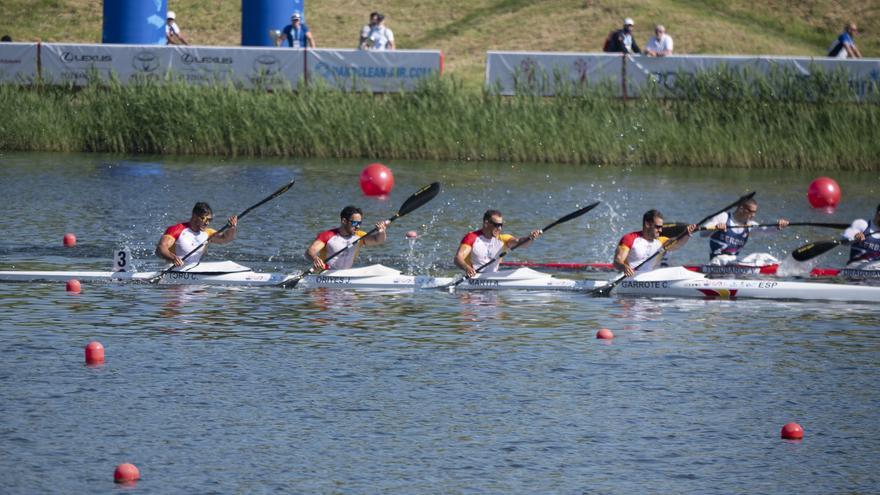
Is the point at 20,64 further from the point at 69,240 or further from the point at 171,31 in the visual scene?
the point at 69,240

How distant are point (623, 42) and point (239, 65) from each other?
955 centimetres

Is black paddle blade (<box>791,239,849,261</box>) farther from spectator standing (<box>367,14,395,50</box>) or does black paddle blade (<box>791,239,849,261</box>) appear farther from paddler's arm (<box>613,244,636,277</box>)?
spectator standing (<box>367,14,395,50</box>)

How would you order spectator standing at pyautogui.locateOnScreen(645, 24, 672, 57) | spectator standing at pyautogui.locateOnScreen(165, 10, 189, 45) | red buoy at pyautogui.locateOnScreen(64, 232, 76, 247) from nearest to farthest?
1. red buoy at pyautogui.locateOnScreen(64, 232, 76, 247)
2. spectator standing at pyautogui.locateOnScreen(645, 24, 672, 57)
3. spectator standing at pyautogui.locateOnScreen(165, 10, 189, 45)

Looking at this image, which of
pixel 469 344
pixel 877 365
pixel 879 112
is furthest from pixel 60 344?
pixel 879 112

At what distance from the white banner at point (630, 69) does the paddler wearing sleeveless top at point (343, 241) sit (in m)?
15.4

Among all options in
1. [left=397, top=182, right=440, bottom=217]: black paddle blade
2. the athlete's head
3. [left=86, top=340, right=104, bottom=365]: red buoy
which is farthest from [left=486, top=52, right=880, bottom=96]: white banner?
[left=86, top=340, right=104, bottom=365]: red buoy

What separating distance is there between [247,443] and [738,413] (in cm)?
493

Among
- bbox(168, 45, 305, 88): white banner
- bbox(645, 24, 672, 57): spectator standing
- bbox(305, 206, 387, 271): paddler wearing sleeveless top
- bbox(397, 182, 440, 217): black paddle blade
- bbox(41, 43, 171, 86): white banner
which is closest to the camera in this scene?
bbox(305, 206, 387, 271): paddler wearing sleeveless top

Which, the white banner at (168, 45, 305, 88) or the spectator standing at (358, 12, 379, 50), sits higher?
the spectator standing at (358, 12, 379, 50)

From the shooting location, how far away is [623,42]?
126 feet

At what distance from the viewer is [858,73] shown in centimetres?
3619

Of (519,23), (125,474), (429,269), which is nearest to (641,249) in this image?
(429,269)

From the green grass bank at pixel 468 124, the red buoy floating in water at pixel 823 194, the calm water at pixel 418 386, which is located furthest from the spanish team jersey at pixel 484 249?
the green grass bank at pixel 468 124

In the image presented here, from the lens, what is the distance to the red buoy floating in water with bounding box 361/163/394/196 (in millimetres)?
30750
